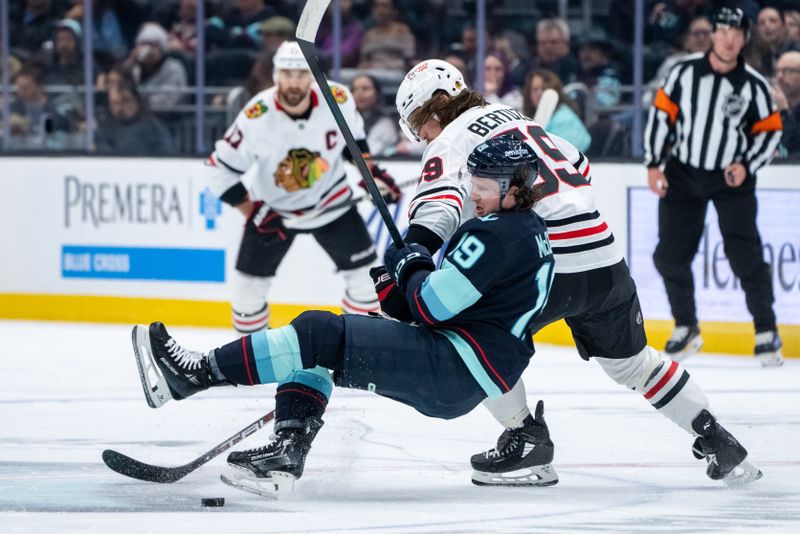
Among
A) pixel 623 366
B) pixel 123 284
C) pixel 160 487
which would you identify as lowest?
pixel 123 284

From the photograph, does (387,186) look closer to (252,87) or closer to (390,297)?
(252,87)

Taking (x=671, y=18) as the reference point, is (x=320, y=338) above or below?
below

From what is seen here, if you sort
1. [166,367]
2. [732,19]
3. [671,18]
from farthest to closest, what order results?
[671,18] < [732,19] < [166,367]

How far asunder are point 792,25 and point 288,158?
7.52 ft

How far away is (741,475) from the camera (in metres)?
3.84

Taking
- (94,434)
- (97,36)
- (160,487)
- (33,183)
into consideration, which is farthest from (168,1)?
(160,487)

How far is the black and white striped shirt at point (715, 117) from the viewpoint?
6.26 m

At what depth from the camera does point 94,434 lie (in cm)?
468

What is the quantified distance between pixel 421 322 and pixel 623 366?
0.63 m

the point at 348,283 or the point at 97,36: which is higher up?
the point at 97,36

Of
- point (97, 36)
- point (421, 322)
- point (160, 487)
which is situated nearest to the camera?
point (421, 322)

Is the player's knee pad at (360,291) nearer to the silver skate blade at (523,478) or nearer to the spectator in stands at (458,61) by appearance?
the spectator in stands at (458,61)

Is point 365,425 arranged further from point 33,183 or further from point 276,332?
point 33,183

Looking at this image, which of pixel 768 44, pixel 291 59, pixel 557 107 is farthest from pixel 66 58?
pixel 768 44
